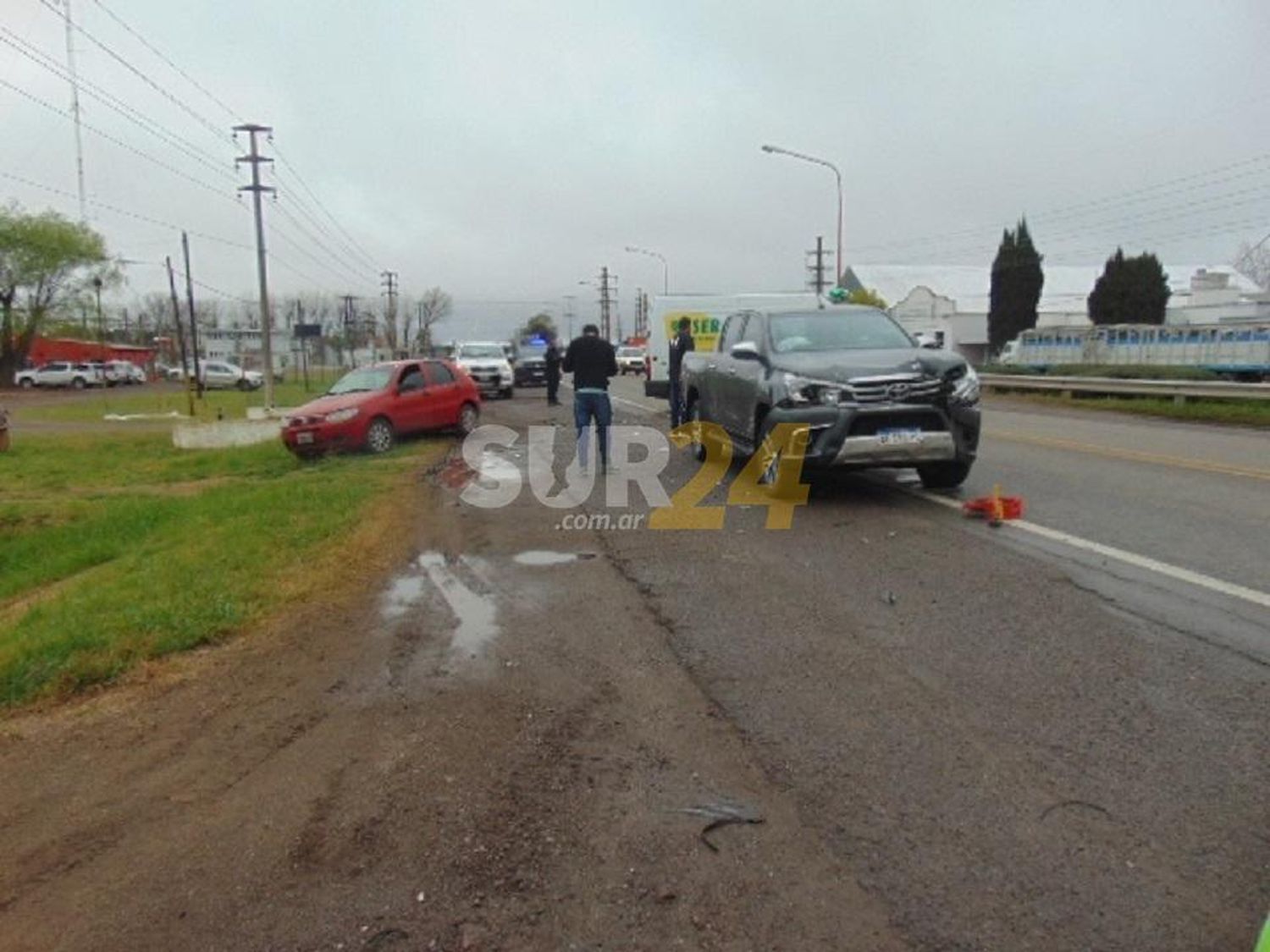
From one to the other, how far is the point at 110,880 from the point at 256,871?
0.48 m

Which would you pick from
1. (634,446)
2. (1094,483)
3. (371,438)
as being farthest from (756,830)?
(371,438)

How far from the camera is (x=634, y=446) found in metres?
13.9

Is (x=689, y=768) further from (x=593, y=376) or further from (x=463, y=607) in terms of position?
(x=593, y=376)

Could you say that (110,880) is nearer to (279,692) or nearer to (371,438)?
(279,692)

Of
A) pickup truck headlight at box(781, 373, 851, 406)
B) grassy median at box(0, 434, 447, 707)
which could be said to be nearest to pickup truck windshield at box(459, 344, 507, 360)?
grassy median at box(0, 434, 447, 707)

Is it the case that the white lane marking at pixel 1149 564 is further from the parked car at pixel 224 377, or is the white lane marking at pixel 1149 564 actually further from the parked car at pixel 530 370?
the parked car at pixel 224 377

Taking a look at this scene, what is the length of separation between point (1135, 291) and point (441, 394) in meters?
41.6

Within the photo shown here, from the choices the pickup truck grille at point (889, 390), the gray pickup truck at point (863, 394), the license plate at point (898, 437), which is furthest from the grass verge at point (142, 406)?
the license plate at point (898, 437)

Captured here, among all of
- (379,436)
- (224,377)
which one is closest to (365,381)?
(379,436)

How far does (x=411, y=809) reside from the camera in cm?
318

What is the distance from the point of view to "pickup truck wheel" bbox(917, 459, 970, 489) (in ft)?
28.7

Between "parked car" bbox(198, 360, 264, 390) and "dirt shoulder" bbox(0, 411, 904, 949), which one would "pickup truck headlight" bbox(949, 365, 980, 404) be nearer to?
"dirt shoulder" bbox(0, 411, 904, 949)

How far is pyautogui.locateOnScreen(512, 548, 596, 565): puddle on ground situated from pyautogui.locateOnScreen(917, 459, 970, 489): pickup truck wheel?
3639 millimetres

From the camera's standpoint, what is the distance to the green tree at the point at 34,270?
56.7m
